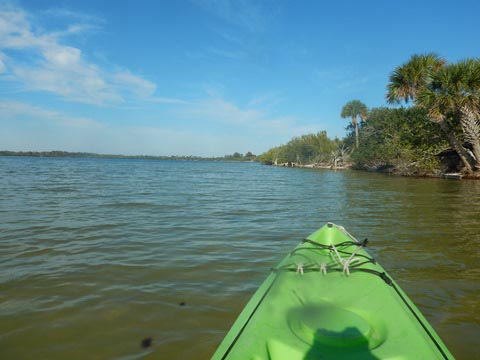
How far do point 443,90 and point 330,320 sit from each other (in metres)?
26.3

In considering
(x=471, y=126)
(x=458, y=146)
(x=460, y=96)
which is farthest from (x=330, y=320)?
(x=458, y=146)

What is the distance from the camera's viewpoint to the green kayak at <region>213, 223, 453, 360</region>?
6.70ft

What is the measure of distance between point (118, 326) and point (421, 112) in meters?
34.0

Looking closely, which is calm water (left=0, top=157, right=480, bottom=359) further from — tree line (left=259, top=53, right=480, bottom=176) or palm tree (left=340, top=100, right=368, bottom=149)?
palm tree (left=340, top=100, right=368, bottom=149)

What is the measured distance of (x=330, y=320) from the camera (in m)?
2.40

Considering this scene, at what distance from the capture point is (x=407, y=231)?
24.9 feet

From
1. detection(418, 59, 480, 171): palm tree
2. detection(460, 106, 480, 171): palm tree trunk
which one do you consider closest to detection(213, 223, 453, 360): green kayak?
detection(418, 59, 480, 171): palm tree

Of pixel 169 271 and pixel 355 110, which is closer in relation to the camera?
pixel 169 271

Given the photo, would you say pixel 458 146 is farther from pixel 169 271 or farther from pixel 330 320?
pixel 330 320

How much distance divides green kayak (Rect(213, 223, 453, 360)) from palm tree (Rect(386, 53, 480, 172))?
23903 mm

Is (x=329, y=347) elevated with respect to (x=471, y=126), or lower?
lower

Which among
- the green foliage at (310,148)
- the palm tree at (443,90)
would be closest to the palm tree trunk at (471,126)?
the palm tree at (443,90)

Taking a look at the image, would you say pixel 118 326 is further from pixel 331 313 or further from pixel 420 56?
pixel 420 56

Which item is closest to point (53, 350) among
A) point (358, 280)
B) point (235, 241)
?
point (358, 280)
